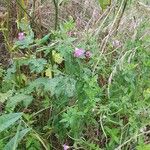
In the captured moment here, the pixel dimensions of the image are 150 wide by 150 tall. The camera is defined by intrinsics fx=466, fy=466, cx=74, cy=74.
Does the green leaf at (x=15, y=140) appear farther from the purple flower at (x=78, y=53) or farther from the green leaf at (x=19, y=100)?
the purple flower at (x=78, y=53)

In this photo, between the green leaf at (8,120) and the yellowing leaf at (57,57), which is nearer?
the green leaf at (8,120)

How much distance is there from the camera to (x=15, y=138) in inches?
66.1

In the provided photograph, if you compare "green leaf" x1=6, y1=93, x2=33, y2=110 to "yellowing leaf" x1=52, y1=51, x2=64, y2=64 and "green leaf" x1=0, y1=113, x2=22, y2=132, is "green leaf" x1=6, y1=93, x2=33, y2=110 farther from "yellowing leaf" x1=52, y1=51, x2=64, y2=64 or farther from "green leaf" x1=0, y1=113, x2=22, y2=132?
"yellowing leaf" x1=52, y1=51, x2=64, y2=64

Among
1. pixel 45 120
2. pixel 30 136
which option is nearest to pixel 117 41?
pixel 45 120

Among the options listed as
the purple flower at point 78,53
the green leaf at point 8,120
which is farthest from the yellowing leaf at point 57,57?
the green leaf at point 8,120

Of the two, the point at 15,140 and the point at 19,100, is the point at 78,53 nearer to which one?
the point at 19,100

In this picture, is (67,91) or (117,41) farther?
(117,41)

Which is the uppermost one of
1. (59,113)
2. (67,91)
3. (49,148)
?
(67,91)

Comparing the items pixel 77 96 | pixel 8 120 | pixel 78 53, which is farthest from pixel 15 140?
pixel 78 53

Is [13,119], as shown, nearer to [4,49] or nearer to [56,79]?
[56,79]

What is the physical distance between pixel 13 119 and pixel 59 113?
21 centimetres

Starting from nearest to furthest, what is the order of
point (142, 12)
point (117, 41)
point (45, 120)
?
point (45, 120) → point (117, 41) → point (142, 12)

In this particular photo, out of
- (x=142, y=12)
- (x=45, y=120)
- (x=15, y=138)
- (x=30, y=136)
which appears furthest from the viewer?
(x=142, y=12)

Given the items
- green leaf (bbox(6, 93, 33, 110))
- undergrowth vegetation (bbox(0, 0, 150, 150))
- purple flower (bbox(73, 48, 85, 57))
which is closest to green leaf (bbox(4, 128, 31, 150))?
undergrowth vegetation (bbox(0, 0, 150, 150))
